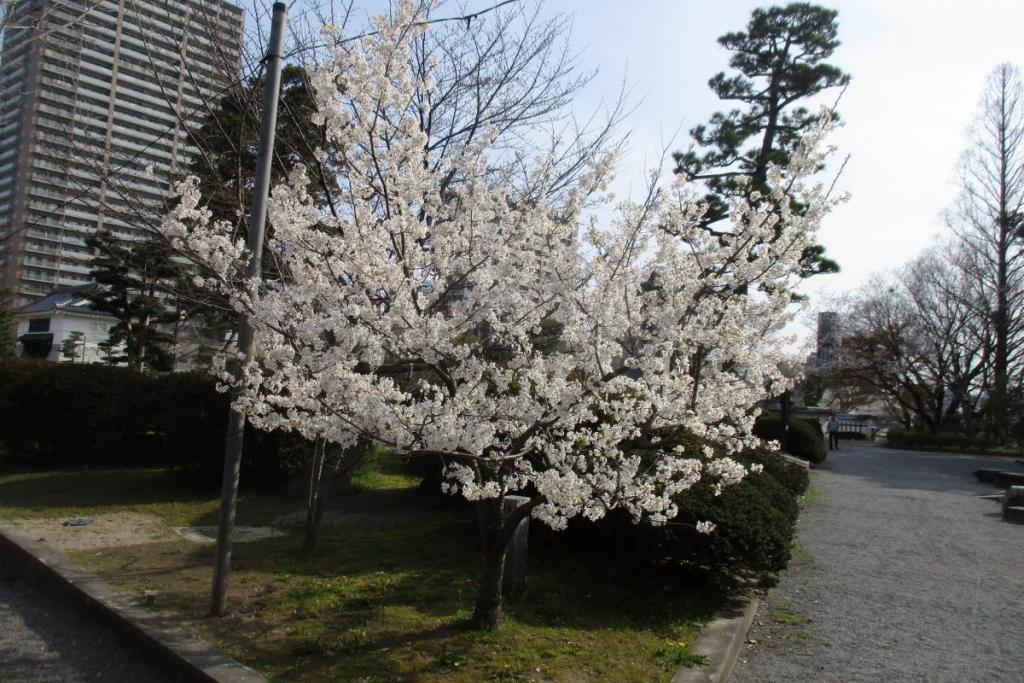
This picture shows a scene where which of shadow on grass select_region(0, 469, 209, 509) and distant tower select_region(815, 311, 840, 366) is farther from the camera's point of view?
distant tower select_region(815, 311, 840, 366)

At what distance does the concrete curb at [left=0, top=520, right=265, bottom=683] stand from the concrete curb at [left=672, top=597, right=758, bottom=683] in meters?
2.45

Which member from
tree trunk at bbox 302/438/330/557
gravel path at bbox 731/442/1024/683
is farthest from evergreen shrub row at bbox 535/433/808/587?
tree trunk at bbox 302/438/330/557

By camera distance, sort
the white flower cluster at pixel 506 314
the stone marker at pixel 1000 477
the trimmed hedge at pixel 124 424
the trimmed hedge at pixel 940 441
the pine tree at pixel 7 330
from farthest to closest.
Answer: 1. the trimmed hedge at pixel 940 441
2. the pine tree at pixel 7 330
3. the stone marker at pixel 1000 477
4. the trimmed hedge at pixel 124 424
5. the white flower cluster at pixel 506 314

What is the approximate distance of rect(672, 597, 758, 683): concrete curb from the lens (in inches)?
162

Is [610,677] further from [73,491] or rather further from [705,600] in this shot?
[73,491]

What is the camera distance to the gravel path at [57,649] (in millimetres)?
4105

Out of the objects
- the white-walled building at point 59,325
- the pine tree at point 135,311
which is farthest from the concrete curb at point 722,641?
the white-walled building at point 59,325

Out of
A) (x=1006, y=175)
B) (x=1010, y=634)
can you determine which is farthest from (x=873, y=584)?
(x=1006, y=175)

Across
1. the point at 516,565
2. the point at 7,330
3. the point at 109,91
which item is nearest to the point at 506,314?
the point at 516,565

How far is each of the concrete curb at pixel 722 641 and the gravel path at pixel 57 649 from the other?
3.13m

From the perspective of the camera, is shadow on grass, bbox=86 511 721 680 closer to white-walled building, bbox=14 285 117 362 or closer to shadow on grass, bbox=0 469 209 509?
shadow on grass, bbox=0 469 209 509

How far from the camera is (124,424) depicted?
11.0m

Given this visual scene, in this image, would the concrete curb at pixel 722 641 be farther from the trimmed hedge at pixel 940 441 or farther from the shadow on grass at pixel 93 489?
the trimmed hedge at pixel 940 441

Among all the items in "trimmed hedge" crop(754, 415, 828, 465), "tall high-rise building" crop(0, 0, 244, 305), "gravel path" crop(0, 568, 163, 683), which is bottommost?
"gravel path" crop(0, 568, 163, 683)
